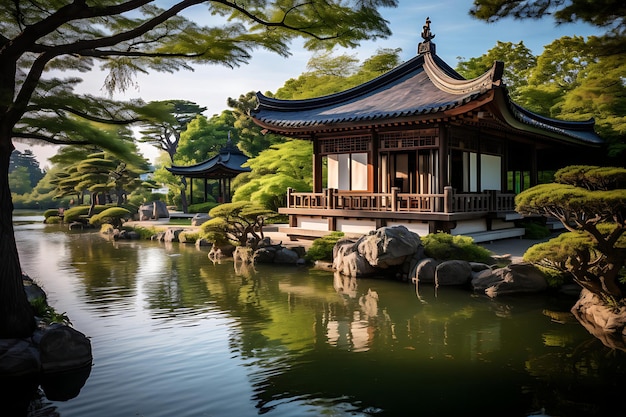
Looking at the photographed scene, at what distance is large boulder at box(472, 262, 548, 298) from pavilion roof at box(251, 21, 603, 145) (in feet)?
17.1

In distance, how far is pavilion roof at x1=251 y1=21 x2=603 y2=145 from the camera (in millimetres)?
14859

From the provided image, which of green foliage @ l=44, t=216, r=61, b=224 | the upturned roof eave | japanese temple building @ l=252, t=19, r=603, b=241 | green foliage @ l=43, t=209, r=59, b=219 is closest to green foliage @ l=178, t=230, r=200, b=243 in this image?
japanese temple building @ l=252, t=19, r=603, b=241

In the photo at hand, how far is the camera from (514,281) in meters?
11.3

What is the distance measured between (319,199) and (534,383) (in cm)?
1313

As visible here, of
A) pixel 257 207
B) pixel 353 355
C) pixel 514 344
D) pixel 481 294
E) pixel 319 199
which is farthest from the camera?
pixel 319 199

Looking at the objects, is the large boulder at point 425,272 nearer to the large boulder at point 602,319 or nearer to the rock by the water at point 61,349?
the large boulder at point 602,319

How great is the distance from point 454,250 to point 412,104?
5.71 m

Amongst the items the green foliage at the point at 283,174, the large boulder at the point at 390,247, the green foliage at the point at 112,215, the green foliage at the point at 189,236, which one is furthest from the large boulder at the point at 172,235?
the large boulder at the point at 390,247

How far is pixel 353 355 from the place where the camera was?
24.3 feet

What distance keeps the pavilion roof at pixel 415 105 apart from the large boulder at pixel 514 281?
5.21 m

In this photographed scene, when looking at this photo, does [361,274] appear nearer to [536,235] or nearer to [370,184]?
[370,184]

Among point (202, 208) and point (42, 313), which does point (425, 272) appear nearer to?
point (42, 313)

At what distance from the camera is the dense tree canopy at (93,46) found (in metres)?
6.98

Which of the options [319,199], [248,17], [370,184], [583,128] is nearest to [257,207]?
[319,199]
